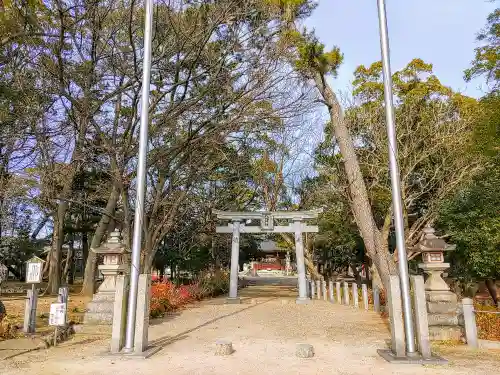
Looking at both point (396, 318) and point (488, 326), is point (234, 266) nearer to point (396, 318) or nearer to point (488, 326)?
point (488, 326)

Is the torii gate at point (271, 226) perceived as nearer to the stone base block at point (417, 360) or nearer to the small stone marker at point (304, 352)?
the small stone marker at point (304, 352)

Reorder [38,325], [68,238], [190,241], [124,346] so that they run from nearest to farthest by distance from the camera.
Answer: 1. [124,346]
2. [38,325]
3. [190,241]
4. [68,238]

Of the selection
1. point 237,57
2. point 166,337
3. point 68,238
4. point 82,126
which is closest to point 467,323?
point 166,337

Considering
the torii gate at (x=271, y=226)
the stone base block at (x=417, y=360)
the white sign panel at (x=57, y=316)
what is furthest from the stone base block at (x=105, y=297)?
the torii gate at (x=271, y=226)

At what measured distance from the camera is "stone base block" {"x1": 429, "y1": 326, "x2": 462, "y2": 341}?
27.6ft

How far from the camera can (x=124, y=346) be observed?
272 inches

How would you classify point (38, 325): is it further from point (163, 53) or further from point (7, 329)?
point (163, 53)

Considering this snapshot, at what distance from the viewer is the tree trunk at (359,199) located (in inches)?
457

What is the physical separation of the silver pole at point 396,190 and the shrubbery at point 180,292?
307 inches

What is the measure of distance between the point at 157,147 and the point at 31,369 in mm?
7866

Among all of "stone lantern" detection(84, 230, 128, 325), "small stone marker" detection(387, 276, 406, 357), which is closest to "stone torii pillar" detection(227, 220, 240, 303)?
"stone lantern" detection(84, 230, 128, 325)

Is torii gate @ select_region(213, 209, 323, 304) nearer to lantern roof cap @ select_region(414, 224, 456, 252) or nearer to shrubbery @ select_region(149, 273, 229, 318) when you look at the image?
shrubbery @ select_region(149, 273, 229, 318)

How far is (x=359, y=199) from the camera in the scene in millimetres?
12094

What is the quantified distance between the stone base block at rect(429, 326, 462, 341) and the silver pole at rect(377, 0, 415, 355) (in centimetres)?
243
